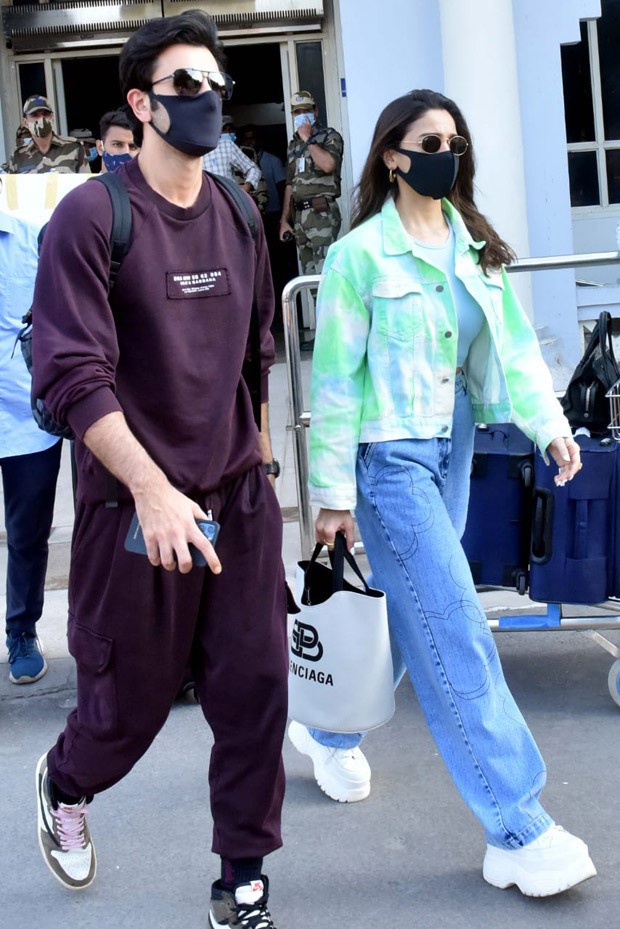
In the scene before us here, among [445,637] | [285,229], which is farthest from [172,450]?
[285,229]

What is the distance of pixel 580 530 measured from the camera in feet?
13.5

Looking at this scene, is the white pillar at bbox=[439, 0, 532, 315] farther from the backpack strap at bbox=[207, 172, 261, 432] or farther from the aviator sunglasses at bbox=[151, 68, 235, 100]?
the aviator sunglasses at bbox=[151, 68, 235, 100]

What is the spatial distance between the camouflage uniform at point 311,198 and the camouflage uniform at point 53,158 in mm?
2231

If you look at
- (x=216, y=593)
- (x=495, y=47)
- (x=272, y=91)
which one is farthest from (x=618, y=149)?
(x=216, y=593)

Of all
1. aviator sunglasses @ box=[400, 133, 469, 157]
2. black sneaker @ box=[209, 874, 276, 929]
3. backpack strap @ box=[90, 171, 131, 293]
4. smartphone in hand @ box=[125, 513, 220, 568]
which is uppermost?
aviator sunglasses @ box=[400, 133, 469, 157]

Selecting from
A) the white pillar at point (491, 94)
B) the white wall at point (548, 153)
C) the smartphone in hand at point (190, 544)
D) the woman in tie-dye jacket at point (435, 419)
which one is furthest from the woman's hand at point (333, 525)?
the white wall at point (548, 153)

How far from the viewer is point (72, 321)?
102 inches

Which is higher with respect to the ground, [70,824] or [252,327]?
[252,327]

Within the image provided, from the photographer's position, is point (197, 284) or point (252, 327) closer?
point (197, 284)

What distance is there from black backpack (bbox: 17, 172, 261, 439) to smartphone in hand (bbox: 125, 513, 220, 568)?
292mm

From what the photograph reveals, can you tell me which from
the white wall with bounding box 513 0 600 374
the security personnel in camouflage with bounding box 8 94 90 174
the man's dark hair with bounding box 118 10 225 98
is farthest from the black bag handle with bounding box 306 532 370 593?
the security personnel in camouflage with bounding box 8 94 90 174

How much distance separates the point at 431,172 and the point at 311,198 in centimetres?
847

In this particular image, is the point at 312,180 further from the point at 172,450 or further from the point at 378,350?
the point at 172,450

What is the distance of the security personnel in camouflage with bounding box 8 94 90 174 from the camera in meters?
9.90
